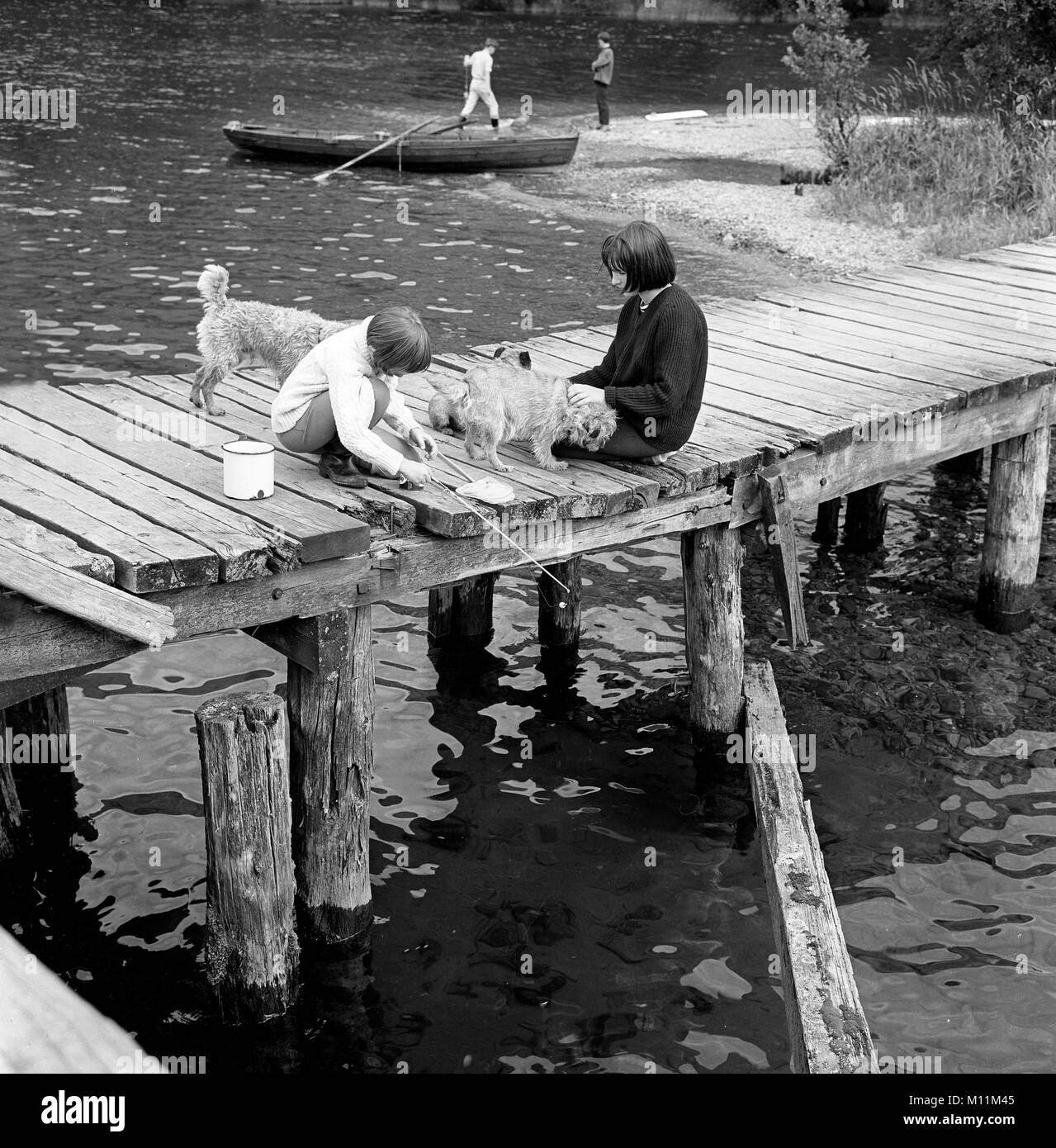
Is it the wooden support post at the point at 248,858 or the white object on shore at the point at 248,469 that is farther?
the white object on shore at the point at 248,469

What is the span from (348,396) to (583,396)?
4.85ft

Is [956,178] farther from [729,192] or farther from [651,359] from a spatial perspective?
[651,359]

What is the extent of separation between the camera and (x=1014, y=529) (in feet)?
34.4

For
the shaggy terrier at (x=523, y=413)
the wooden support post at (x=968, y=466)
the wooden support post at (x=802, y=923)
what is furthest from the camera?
the wooden support post at (x=968, y=466)

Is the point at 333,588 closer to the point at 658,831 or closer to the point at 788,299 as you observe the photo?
the point at 658,831

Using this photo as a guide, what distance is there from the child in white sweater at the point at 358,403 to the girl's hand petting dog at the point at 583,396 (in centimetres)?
91

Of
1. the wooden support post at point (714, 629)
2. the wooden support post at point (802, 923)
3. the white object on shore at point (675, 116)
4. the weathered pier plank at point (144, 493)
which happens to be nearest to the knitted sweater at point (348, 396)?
the weathered pier plank at point (144, 493)

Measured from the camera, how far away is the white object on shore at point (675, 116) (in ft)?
115

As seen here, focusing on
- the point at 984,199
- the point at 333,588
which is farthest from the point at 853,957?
the point at 984,199

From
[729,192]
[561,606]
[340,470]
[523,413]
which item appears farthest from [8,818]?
[729,192]

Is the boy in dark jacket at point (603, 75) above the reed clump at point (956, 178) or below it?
above

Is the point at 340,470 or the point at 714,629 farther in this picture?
the point at 714,629

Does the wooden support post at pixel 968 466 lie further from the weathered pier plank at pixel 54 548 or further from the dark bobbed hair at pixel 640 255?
the weathered pier plank at pixel 54 548

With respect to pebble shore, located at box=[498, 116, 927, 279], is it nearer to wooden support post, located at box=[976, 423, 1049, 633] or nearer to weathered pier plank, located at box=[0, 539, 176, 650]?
wooden support post, located at box=[976, 423, 1049, 633]
